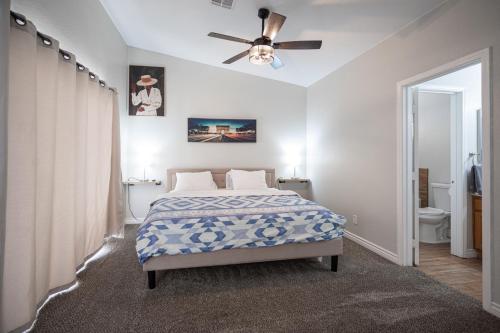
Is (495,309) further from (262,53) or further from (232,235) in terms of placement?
(262,53)

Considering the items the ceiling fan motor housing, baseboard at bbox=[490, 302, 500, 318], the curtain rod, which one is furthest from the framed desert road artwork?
baseboard at bbox=[490, 302, 500, 318]

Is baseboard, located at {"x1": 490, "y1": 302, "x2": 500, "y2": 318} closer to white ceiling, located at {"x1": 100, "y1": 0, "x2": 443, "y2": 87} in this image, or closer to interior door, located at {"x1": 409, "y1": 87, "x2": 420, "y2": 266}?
interior door, located at {"x1": 409, "y1": 87, "x2": 420, "y2": 266}

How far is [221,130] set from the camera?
4508 millimetres

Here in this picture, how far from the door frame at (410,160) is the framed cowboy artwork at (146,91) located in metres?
3.81

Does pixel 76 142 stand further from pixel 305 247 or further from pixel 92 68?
pixel 305 247

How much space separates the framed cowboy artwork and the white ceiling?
0.44m

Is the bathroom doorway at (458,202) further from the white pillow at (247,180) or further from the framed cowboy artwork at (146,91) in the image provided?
the framed cowboy artwork at (146,91)

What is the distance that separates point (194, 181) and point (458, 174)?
3.72 m

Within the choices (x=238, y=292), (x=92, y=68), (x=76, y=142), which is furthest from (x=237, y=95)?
(x=238, y=292)

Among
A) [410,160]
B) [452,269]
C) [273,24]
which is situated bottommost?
[452,269]

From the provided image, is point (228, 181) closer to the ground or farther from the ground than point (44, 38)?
closer to the ground

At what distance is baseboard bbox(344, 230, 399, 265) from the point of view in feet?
8.77

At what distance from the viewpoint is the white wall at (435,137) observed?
370 centimetres

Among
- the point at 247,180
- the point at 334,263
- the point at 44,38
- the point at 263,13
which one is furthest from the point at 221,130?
the point at 334,263
